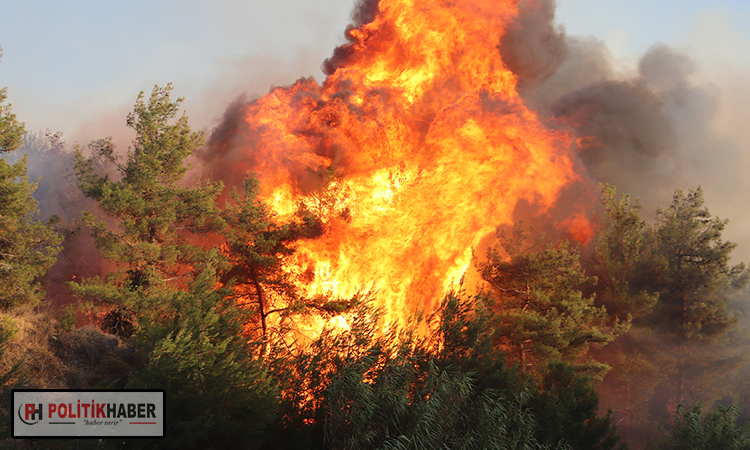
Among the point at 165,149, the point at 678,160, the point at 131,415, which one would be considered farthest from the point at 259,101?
the point at 678,160

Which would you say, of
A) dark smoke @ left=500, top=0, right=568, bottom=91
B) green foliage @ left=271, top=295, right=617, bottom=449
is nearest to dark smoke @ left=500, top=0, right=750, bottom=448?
dark smoke @ left=500, top=0, right=568, bottom=91

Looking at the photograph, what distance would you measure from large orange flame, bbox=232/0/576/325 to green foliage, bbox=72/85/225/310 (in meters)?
5.23

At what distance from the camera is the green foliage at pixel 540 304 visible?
23.3 meters

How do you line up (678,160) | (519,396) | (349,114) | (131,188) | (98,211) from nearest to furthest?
(519,396)
(131,188)
(98,211)
(349,114)
(678,160)

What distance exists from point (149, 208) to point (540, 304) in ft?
62.8

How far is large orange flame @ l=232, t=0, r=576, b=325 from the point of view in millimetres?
26250

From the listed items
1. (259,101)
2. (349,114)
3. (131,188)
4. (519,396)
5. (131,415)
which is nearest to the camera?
(131,415)

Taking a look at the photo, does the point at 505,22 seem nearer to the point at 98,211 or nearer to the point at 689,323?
the point at 689,323

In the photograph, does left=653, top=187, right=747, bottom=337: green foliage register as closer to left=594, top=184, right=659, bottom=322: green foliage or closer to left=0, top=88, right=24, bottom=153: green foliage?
left=594, top=184, right=659, bottom=322: green foliage

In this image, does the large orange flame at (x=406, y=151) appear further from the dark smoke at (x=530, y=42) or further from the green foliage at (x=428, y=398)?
the green foliage at (x=428, y=398)

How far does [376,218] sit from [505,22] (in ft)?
43.3

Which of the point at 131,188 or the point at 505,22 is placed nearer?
the point at 131,188

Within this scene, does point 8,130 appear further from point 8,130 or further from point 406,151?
point 406,151

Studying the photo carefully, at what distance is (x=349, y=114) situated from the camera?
87.2 ft
